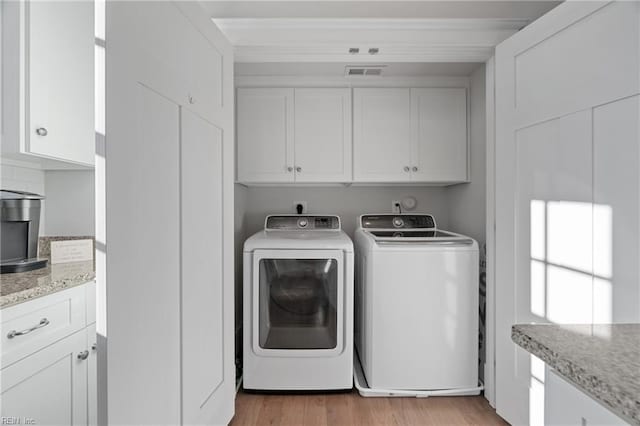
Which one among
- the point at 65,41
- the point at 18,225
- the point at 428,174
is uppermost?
the point at 65,41

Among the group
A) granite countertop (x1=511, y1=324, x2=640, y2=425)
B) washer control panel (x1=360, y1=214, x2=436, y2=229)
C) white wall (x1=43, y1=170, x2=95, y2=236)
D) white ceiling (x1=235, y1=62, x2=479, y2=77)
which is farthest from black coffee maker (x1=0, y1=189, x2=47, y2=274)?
washer control panel (x1=360, y1=214, x2=436, y2=229)

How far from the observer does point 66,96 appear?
1.66 m

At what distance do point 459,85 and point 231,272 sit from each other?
208 cm

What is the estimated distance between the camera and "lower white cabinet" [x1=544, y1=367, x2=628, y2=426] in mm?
515

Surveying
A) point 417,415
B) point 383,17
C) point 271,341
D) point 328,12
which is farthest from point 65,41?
point 417,415

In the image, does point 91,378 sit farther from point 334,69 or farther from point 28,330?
point 334,69

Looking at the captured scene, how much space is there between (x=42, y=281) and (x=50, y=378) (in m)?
0.35

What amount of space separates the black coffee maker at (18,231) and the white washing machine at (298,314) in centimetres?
102

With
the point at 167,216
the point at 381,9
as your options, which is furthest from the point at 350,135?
the point at 167,216

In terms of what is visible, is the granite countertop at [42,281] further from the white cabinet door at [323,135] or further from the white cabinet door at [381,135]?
the white cabinet door at [381,135]

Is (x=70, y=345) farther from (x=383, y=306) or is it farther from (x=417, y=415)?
(x=417, y=415)

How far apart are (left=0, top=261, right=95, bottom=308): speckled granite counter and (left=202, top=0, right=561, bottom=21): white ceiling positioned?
149 cm

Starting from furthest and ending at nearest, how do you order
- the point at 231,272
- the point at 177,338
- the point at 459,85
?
1. the point at 459,85
2. the point at 231,272
3. the point at 177,338

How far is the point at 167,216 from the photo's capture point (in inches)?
46.9
